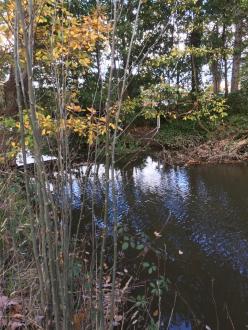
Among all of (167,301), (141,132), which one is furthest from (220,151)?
(167,301)

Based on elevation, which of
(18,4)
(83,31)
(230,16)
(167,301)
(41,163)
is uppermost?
(230,16)

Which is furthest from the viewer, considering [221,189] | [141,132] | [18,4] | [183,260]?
[141,132]

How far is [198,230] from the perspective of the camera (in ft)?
17.1

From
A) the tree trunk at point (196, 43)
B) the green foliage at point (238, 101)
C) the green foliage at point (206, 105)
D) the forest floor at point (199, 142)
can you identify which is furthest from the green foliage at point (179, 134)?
the green foliage at point (206, 105)

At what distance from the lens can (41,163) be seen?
155 cm

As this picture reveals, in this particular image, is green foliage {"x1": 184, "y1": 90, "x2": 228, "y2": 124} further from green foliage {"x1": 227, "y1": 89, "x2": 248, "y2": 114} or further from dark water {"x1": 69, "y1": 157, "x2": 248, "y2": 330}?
green foliage {"x1": 227, "y1": 89, "x2": 248, "y2": 114}

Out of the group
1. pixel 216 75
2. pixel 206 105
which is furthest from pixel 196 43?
pixel 206 105

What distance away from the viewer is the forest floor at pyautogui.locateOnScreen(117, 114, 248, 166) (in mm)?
10359

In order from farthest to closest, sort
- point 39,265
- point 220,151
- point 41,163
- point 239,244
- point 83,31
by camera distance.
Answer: point 220,151, point 239,244, point 83,31, point 39,265, point 41,163

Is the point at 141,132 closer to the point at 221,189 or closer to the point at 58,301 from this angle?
the point at 221,189

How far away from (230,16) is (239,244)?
10.8 meters

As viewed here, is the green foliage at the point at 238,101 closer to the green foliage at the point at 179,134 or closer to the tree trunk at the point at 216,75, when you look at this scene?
the green foliage at the point at 179,134

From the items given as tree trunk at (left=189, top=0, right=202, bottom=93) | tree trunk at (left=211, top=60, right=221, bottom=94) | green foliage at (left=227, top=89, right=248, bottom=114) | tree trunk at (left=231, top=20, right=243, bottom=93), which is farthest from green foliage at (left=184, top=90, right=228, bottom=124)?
tree trunk at (left=211, top=60, right=221, bottom=94)

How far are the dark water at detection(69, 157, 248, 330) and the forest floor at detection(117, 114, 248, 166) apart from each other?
1.15 meters
